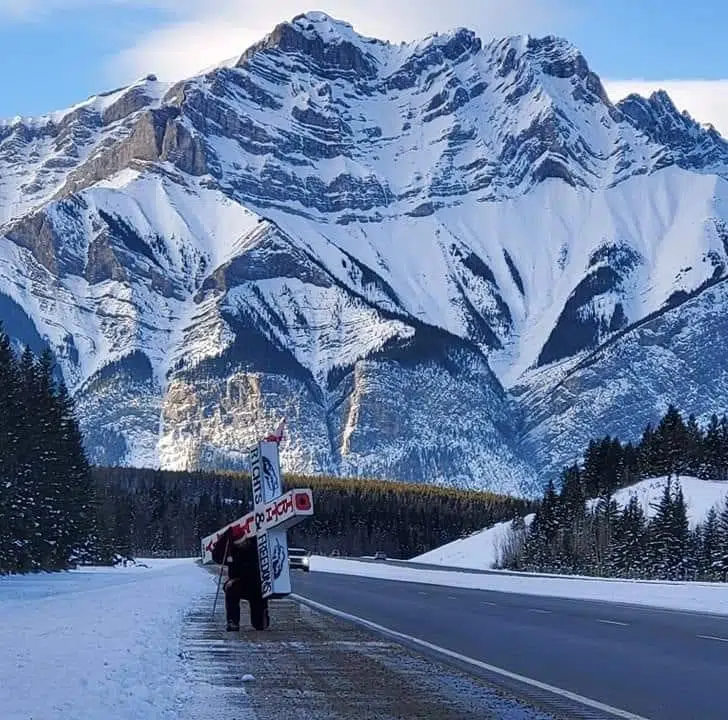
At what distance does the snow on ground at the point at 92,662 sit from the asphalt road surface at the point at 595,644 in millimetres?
4526

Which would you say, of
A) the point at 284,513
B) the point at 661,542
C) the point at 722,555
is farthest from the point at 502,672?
the point at 661,542

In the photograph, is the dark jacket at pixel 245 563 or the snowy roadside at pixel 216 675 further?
the dark jacket at pixel 245 563

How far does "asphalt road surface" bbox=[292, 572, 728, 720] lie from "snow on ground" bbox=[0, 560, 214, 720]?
4.53 meters

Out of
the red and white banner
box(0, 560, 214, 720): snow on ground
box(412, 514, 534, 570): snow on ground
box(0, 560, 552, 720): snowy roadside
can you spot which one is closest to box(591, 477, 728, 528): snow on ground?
box(412, 514, 534, 570): snow on ground

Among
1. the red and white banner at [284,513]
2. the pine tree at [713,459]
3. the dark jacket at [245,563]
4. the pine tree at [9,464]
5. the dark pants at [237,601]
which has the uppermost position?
the pine tree at [713,459]

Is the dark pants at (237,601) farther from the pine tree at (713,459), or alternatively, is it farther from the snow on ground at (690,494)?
the pine tree at (713,459)

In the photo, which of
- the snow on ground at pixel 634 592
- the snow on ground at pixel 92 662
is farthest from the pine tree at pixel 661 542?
the snow on ground at pixel 92 662

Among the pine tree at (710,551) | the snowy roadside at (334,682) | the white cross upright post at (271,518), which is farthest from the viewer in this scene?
the pine tree at (710,551)

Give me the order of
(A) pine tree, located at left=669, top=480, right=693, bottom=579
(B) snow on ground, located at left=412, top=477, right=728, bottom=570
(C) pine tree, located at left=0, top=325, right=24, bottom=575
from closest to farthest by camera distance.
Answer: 1. (C) pine tree, located at left=0, top=325, right=24, bottom=575
2. (A) pine tree, located at left=669, top=480, right=693, bottom=579
3. (B) snow on ground, located at left=412, top=477, right=728, bottom=570

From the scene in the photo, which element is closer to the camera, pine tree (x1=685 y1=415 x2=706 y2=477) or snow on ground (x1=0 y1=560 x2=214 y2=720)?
snow on ground (x1=0 y1=560 x2=214 y2=720)

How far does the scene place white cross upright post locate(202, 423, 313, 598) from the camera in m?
23.7

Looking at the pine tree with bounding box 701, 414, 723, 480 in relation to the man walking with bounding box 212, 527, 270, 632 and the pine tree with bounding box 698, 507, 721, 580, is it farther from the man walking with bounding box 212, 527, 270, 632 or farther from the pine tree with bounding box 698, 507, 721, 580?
the man walking with bounding box 212, 527, 270, 632

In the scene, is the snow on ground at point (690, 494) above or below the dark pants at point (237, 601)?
above

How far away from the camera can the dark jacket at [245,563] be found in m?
24.6
